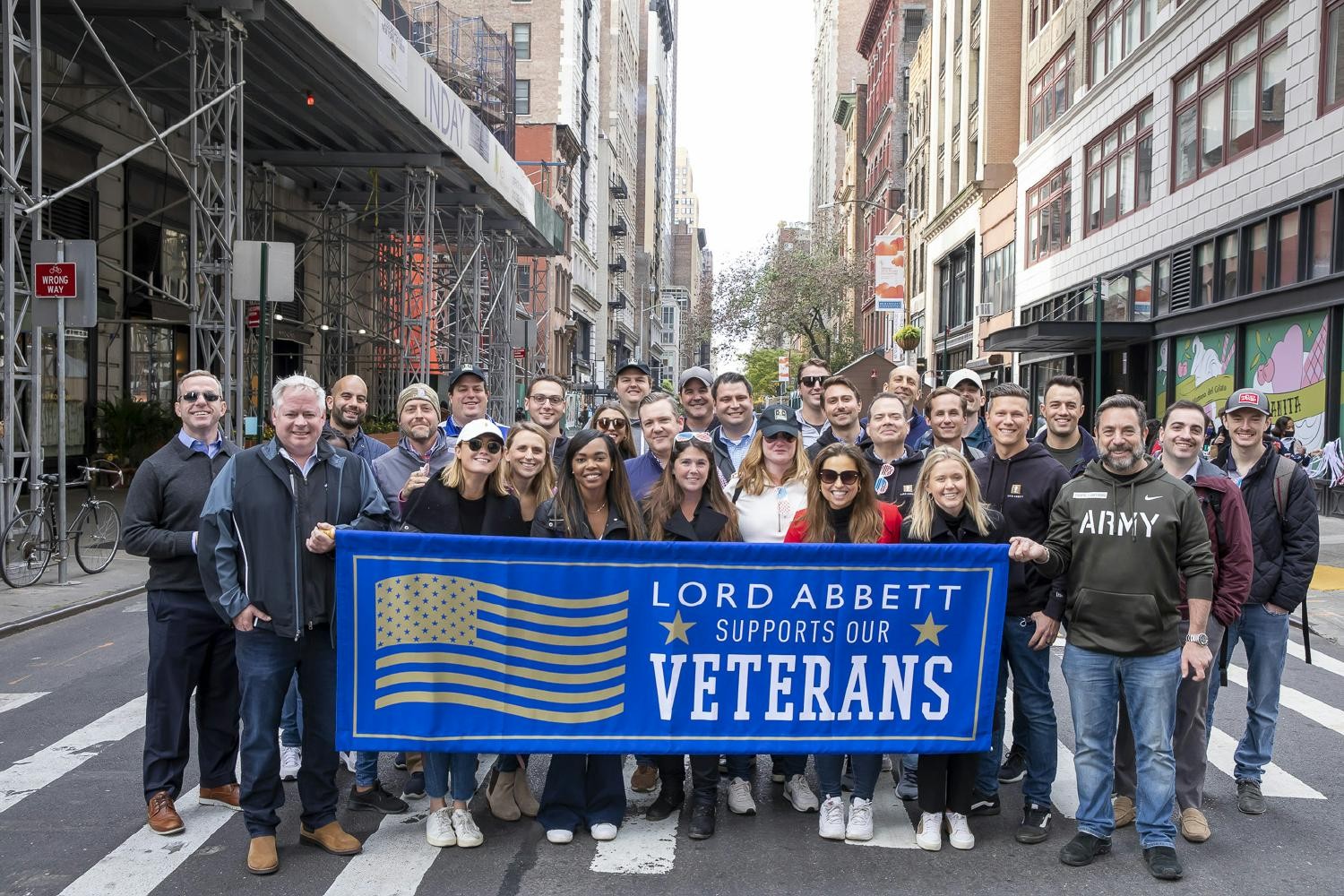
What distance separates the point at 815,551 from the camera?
17.5ft

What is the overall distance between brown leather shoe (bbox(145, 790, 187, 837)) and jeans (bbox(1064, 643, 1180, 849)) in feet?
13.9

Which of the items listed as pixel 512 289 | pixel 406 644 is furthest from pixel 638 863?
pixel 512 289

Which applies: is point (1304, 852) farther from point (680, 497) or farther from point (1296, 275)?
point (1296, 275)

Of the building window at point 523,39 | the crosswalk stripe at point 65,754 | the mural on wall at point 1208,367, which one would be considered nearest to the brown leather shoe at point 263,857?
the crosswalk stripe at point 65,754

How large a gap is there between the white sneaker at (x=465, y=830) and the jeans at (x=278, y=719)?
1.87ft

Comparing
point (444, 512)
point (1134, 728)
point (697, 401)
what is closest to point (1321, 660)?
point (1134, 728)

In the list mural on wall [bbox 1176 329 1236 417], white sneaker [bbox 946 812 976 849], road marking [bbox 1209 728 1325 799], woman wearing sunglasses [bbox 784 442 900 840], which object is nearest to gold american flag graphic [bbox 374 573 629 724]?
woman wearing sunglasses [bbox 784 442 900 840]

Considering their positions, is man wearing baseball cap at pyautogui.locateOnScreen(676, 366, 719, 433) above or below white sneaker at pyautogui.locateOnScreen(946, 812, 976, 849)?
above

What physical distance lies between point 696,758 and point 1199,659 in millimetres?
2365

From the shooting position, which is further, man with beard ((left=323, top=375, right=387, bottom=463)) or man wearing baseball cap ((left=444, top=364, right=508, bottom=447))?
man wearing baseball cap ((left=444, top=364, right=508, bottom=447))

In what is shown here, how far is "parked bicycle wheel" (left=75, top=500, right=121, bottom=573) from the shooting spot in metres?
13.1

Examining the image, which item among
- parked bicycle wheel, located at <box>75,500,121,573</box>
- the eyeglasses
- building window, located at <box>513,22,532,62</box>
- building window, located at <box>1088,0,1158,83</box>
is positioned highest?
building window, located at <box>513,22,532,62</box>

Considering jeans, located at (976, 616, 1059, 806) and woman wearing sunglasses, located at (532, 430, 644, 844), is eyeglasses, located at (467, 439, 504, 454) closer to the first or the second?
woman wearing sunglasses, located at (532, 430, 644, 844)

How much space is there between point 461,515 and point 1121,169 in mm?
28679
